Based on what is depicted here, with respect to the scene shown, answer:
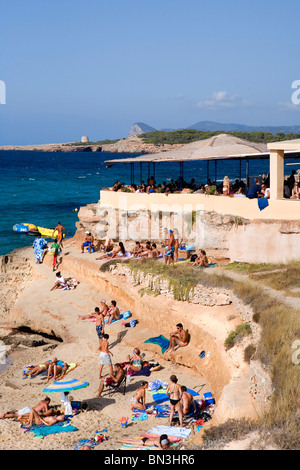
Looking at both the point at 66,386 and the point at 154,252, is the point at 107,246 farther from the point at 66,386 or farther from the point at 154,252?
the point at 66,386

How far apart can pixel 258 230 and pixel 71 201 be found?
47159 mm

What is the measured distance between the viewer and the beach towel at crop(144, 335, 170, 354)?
17.4m

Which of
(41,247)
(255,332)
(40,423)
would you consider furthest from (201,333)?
(41,247)

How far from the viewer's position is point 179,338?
1716 centimetres

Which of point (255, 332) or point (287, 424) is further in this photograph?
point (255, 332)

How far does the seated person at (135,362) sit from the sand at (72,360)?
0.40 metres

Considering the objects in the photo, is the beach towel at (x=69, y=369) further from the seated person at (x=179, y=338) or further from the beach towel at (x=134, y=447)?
the beach towel at (x=134, y=447)

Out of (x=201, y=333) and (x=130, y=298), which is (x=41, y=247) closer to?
(x=130, y=298)

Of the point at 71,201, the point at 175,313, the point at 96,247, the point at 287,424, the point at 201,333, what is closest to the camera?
the point at 287,424

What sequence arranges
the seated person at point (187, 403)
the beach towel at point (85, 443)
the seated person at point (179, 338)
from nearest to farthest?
the beach towel at point (85, 443) → the seated person at point (187, 403) → the seated person at point (179, 338)

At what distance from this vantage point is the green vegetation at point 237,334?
49.3 feet

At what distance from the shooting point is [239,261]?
20406 millimetres

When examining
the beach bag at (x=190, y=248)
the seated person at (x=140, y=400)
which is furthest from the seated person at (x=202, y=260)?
the seated person at (x=140, y=400)

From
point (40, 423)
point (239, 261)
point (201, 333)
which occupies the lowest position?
point (40, 423)
